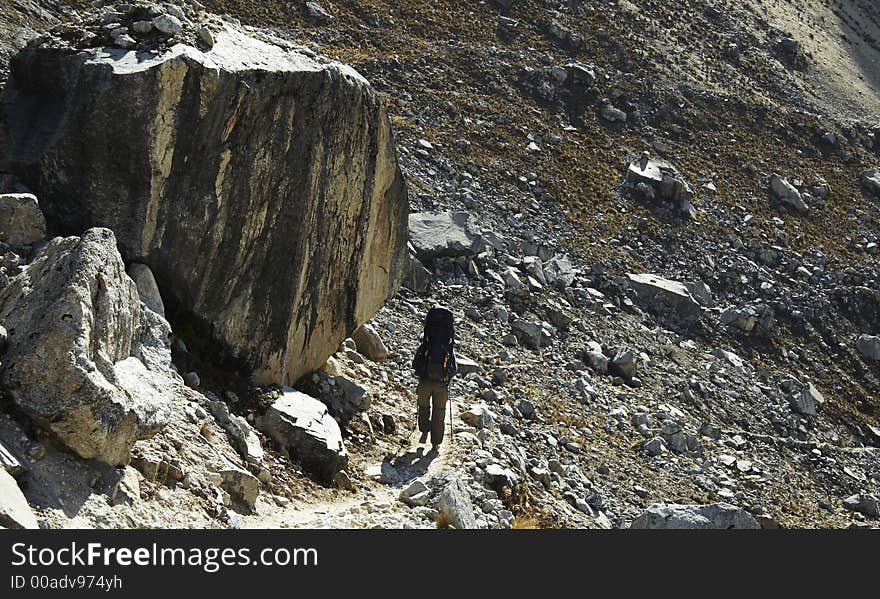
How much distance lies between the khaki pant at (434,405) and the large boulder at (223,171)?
150 cm

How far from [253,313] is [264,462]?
5.99 ft

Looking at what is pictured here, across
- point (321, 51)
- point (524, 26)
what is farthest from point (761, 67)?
point (321, 51)

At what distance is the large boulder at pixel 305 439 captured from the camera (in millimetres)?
10859

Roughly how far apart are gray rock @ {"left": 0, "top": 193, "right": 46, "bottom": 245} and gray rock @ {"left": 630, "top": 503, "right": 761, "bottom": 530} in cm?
733

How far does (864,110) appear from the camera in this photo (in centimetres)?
4047

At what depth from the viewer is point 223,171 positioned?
10.4 metres

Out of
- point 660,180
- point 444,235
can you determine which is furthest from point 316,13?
point 444,235

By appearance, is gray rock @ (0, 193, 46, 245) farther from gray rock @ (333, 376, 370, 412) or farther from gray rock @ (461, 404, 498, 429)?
gray rock @ (461, 404, 498, 429)

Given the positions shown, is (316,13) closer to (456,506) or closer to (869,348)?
(869,348)

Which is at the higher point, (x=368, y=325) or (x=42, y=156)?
(x=42, y=156)

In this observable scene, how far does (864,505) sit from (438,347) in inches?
480

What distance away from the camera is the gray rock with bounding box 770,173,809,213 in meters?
32.0

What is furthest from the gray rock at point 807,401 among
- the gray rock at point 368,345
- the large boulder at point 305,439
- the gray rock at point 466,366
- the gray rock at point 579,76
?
the large boulder at point 305,439

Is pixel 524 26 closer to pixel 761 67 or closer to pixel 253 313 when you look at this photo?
pixel 761 67
